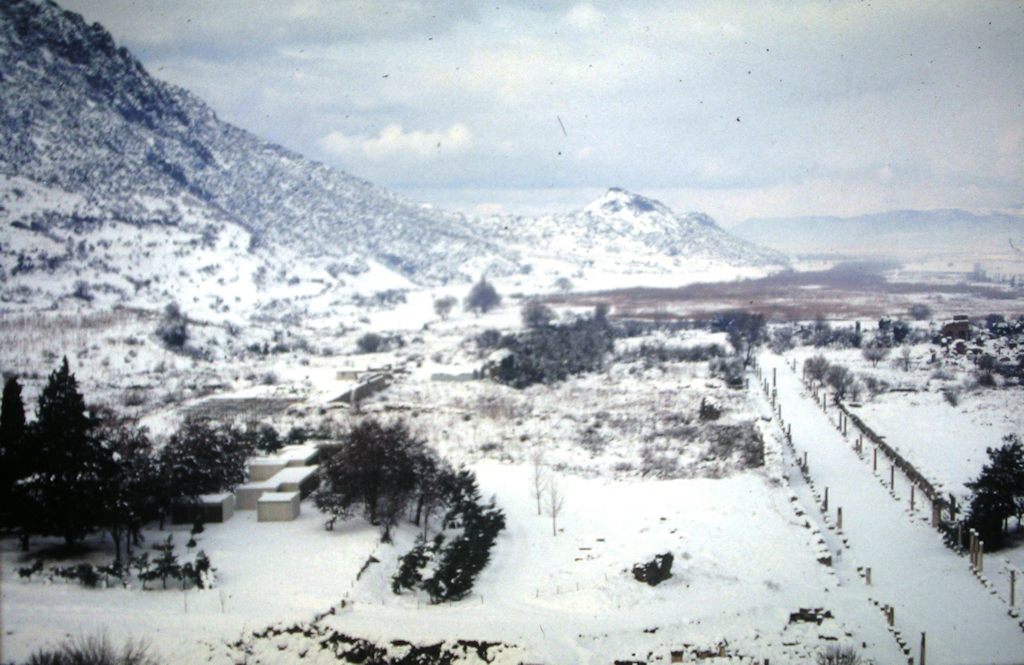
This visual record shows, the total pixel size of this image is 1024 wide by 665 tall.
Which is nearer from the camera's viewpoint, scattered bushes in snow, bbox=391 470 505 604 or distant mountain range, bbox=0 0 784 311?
scattered bushes in snow, bbox=391 470 505 604

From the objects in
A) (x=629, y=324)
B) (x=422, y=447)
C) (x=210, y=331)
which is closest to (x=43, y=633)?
(x=422, y=447)

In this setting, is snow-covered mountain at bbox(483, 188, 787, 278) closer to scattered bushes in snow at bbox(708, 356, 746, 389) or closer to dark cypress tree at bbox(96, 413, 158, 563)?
scattered bushes in snow at bbox(708, 356, 746, 389)

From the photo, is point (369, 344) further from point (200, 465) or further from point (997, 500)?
point (997, 500)

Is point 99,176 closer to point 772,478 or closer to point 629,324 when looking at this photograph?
point 629,324

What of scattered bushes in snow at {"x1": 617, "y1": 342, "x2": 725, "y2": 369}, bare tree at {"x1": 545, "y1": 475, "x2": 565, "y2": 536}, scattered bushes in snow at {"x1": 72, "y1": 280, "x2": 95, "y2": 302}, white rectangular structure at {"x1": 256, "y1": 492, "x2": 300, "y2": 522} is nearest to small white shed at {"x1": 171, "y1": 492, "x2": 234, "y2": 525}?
white rectangular structure at {"x1": 256, "y1": 492, "x2": 300, "y2": 522}

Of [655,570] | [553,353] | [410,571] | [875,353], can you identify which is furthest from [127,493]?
[875,353]

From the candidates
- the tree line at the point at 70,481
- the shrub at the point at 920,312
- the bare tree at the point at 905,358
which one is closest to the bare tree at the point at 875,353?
the bare tree at the point at 905,358
